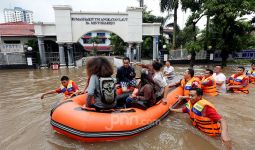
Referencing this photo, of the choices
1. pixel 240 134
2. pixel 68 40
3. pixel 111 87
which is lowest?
pixel 240 134

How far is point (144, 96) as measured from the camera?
3523 millimetres

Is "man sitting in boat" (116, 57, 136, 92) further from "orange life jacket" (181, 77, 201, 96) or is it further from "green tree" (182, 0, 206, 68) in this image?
"green tree" (182, 0, 206, 68)

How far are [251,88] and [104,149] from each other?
262 inches

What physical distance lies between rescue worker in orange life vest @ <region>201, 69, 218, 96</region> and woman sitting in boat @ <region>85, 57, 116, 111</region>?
337 centimetres

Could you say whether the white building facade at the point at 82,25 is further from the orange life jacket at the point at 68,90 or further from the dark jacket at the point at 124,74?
the orange life jacket at the point at 68,90

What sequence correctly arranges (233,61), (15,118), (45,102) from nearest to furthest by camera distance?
1. (15,118)
2. (45,102)
3. (233,61)

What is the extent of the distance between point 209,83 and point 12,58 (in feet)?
49.1

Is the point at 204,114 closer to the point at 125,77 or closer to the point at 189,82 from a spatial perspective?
the point at 189,82

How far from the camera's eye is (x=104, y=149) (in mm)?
2879

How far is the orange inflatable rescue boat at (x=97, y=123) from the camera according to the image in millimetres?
2824

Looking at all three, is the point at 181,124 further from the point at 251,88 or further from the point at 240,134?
the point at 251,88

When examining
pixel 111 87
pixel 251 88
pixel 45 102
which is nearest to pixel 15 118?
→ pixel 45 102

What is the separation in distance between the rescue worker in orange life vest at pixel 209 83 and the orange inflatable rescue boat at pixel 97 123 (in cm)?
278

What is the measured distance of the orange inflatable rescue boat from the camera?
282 centimetres
